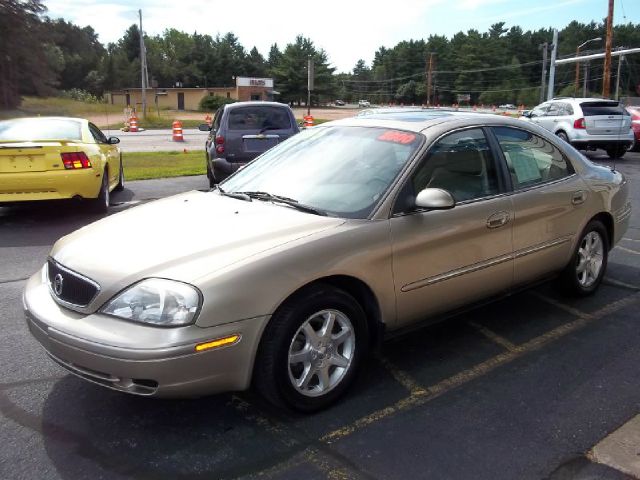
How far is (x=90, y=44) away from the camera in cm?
11031

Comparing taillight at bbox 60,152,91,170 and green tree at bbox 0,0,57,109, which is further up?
green tree at bbox 0,0,57,109

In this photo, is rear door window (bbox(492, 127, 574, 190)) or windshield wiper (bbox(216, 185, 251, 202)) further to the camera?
rear door window (bbox(492, 127, 574, 190))

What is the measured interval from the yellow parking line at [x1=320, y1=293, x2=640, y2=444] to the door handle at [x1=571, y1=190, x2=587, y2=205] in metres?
0.88

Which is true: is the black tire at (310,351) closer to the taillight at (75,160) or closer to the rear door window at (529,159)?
the rear door window at (529,159)

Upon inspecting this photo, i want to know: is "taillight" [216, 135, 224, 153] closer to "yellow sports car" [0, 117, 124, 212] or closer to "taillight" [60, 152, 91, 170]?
"yellow sports car" [0, 117, 124, 212]

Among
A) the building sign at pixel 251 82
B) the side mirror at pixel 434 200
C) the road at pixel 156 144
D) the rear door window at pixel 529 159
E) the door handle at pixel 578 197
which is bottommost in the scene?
the road at pixel 156 144

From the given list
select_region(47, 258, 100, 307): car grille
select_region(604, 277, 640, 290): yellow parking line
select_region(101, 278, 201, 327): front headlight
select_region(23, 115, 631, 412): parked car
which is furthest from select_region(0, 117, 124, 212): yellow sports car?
select_region(604, 277, 640, 290): yellow parking line

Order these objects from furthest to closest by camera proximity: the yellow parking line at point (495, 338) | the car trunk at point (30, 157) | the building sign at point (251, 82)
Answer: the building sign at point (251, 82)
the car trunk at point (30, 157)
the yellow parking line at point (495, 338)

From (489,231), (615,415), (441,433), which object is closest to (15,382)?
(441,433)

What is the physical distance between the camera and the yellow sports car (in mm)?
7480

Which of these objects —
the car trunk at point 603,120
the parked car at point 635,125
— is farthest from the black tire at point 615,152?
the parked car at point 635,125

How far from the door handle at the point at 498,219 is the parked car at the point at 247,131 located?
22.7ft

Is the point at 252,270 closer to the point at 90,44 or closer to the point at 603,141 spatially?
the point at 603,141

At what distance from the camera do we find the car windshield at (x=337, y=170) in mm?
3482
